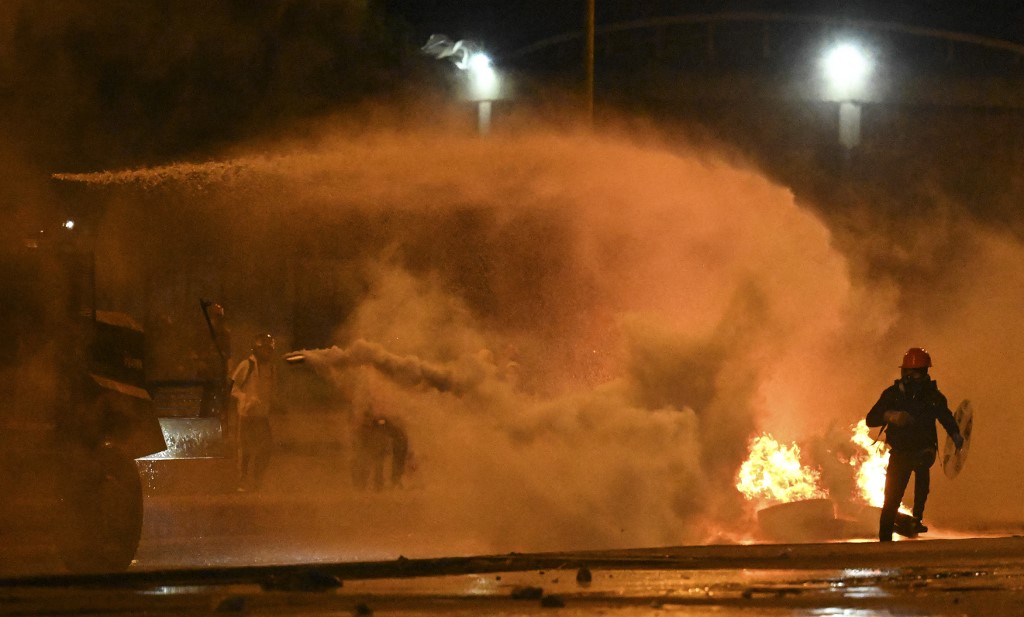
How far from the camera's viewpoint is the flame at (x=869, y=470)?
1230cm

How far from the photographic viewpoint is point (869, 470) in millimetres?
12406

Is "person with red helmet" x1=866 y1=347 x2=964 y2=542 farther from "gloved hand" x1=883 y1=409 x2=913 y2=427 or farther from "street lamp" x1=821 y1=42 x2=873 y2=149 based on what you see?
"street lamp" x1=821 y1=42 x2=873 y2=149

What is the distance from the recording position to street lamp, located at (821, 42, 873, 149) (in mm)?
29625

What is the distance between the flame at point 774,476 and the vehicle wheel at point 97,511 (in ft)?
16.8

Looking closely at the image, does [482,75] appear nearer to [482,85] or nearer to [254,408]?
[482,85]

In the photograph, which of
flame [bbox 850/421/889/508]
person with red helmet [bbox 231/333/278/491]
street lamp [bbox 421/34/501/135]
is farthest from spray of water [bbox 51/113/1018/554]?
street lamp [bbox 421/34/501/135]

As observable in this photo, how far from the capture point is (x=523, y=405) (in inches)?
452

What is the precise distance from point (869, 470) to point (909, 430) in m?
2.00

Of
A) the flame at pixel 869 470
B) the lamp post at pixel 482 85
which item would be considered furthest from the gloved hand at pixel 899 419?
the lamp post at pixel 482 85

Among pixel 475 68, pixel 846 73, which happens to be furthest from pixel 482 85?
pixel 846 73

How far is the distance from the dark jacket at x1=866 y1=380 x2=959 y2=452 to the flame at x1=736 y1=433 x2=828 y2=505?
4.12 feet

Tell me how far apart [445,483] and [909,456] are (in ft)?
12.1

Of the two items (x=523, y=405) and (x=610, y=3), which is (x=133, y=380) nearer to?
(x=523, y=405)

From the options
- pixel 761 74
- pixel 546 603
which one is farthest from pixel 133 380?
pixel 761 74
